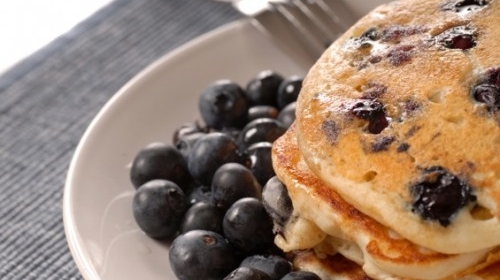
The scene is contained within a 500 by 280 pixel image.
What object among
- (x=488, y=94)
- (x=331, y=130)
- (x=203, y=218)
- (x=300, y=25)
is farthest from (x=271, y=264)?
(x=300, y=25)

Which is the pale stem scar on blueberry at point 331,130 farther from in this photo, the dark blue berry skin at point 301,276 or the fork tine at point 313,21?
the fork tine at point 313,21

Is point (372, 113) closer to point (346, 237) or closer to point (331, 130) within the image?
point (331, 130)

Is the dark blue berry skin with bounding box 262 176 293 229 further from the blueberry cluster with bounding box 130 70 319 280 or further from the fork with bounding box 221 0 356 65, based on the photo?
the fork with bounding box 221 0 356 65

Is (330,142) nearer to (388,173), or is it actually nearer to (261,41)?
(388,173)

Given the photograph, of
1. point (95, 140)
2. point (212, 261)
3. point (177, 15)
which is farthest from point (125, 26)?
point (212, 261)

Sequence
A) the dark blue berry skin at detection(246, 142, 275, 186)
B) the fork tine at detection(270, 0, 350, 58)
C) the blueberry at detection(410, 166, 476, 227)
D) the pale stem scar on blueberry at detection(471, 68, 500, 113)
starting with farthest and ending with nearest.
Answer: the fork tine at detection(270, 0, 350, 58) → the dark blue berry skin at detection(246, 142, 275, 186) → the pale stem scar on blueberry at detection(471, 68, 500, 113) → the blueberry at detection(410, 166, 476, 227)

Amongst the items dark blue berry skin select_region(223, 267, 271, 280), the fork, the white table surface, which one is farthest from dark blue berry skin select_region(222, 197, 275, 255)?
the white table surface

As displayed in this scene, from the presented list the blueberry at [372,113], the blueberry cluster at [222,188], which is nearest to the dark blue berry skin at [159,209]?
the blueberry cluster at [222,188]
